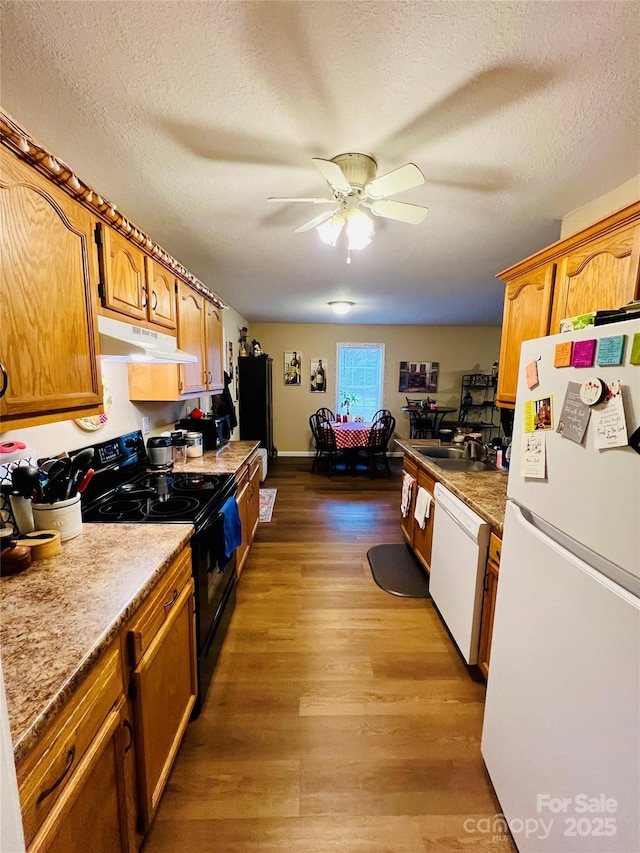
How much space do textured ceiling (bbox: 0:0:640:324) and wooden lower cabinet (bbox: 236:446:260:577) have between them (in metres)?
1.70

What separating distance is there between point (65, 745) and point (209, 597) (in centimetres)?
102

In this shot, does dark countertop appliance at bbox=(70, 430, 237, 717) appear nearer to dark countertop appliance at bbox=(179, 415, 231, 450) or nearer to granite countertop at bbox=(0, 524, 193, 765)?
granite countertop at bbox=(0, 524, 193, 765)

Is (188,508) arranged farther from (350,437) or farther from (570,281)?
(350,437)

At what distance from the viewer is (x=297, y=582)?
256cm

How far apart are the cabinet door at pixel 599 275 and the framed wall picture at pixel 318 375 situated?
15.0 feet

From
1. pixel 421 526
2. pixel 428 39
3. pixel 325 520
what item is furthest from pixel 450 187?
pixel 325 520

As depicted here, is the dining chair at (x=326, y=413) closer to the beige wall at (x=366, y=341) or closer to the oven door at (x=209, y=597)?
the beige wall at (x=366, y=341)

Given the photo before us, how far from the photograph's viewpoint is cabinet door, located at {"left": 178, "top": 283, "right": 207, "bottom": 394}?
7.40 ft

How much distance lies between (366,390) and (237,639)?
4938 mm

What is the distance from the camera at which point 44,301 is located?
3.42ft

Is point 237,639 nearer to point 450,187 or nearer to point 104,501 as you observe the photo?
point 104,501

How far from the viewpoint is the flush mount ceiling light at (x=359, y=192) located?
1348mm

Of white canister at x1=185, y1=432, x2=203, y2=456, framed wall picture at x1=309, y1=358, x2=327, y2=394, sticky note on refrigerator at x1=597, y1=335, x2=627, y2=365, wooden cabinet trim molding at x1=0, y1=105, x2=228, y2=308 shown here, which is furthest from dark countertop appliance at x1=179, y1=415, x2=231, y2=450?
framed wall picture at x1=309, y1=358, x2=327, y2=394

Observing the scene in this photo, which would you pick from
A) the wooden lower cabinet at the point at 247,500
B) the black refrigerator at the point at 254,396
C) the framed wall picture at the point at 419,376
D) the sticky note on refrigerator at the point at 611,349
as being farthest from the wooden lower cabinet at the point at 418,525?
the framed wall picture at the point at 419,376
